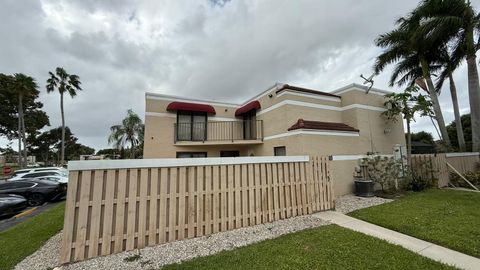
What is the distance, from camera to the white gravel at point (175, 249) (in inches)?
140

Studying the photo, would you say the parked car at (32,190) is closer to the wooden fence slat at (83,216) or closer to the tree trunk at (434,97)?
the wooden fence slat at (83,216)

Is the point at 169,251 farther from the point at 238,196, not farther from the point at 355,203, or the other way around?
the point at 355,203

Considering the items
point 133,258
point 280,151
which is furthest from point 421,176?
point 133,258

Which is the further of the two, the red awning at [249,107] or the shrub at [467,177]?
the red awning at [249,107]

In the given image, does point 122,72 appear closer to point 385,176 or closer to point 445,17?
point 385,176

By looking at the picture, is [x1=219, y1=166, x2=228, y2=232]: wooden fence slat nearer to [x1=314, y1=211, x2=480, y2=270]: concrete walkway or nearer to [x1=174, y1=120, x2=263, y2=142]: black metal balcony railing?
[x1=314, y1=211, x2=480, y2=270]: concrete walkway

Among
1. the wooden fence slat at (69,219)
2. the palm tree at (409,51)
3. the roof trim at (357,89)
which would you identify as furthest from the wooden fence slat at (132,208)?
the palm tree at (409,51)

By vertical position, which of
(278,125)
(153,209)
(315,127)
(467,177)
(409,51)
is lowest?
(467,177)

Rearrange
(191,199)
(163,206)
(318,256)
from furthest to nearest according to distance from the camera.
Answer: (191,199) < (163,206) < (318,256)

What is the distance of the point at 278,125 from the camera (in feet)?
36.8

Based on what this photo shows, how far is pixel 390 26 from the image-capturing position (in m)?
14.5

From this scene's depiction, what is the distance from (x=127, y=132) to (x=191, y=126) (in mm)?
13480

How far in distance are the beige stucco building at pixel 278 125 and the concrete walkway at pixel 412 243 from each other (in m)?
4.12

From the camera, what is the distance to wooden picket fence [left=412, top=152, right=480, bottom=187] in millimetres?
10523
